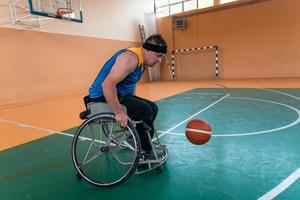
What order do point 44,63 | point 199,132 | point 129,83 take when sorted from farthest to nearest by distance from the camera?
1. point 44,63
2. point 199,132
3. point 129,83

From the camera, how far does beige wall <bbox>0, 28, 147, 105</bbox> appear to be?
6.89 meters

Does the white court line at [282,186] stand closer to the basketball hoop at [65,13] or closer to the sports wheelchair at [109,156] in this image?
the sports wheelchair at [109,156]

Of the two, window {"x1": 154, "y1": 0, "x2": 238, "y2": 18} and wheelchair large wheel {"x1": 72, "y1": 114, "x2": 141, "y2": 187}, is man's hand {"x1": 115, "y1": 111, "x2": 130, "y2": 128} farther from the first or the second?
window {"x1": 154, "y1": 0, "x2": 238, "y2": 18}

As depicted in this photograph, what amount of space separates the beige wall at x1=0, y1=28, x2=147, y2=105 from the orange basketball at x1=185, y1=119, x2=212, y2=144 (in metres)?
6.33

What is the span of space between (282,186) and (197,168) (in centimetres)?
66

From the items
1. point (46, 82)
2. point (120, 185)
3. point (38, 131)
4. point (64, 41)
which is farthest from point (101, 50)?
point (120, 185)

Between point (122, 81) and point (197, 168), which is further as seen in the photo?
point (197, 168)

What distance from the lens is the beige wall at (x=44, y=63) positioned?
689cm

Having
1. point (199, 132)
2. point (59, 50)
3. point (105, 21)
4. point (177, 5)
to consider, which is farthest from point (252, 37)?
point (199, 132)

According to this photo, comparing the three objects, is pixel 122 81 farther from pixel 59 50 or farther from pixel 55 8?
pixel 59 50

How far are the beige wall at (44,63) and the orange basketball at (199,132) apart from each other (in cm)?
633

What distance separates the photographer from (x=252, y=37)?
9930 mm

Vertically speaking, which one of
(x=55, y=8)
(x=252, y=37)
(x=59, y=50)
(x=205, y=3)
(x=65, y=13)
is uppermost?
(x=205, y=3)

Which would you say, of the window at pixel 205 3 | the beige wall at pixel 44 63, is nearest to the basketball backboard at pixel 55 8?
the beige wall at pixel 44 63
